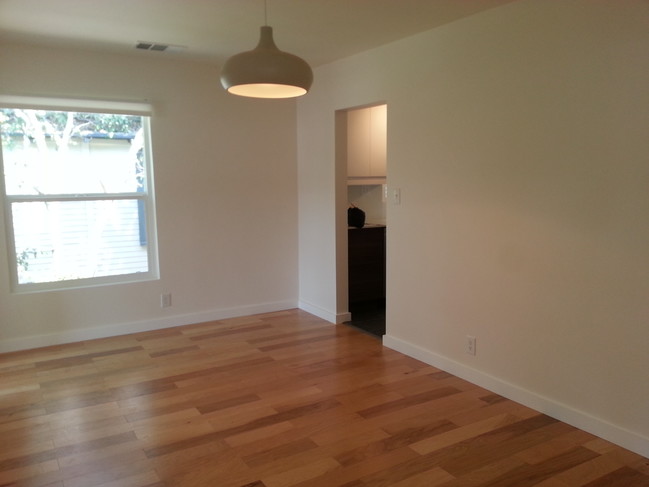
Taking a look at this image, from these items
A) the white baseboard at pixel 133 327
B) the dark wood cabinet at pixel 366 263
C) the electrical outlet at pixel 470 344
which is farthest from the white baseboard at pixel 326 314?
the electrical outlet at pixel 470 344

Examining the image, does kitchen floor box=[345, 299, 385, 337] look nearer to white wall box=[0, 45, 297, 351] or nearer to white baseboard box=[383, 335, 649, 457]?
white baseboard box=[383, 335, 649, 457]

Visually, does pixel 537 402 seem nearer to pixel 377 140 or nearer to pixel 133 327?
pixel 377 140

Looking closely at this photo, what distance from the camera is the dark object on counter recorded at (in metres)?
5.64

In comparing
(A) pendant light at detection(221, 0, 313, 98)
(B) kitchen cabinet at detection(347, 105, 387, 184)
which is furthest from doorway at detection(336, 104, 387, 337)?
(A) pendant light at detection(221, 0, 313, 98)

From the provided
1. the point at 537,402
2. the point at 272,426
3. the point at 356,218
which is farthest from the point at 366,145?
the point at 272,426

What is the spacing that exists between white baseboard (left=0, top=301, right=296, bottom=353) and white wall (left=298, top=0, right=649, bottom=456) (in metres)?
1.65

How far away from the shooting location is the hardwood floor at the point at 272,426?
2.54 meters

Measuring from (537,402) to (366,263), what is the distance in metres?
2.72

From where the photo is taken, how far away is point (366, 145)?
213 inches

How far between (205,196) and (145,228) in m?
0.64

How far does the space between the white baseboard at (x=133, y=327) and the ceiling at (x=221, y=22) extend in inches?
95.3

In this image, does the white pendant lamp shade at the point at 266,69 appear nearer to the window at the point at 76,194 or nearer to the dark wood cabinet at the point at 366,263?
the window at the point at 76,194

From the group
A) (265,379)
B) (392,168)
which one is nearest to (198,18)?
(392,168)

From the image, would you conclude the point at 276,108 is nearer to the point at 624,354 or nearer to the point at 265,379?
the point at 265,379
